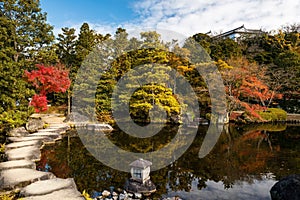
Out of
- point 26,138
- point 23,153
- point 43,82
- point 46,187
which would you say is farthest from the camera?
point 43,82

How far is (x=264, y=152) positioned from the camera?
888 cm

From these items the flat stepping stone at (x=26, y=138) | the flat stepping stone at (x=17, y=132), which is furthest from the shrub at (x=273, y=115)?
the flat stepping stone at (x=17, y=132)

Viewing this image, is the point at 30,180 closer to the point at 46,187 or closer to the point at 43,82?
the point at 46,187

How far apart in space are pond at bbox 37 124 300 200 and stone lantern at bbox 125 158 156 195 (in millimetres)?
205

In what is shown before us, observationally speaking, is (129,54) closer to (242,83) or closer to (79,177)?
(242,83)

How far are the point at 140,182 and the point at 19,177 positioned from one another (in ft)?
8.68

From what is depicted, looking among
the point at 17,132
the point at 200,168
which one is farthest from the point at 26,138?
the point at 200,168

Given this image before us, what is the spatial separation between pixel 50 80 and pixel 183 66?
29.4 ft

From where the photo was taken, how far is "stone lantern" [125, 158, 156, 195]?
17.1 ft

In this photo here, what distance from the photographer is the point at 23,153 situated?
716 cm

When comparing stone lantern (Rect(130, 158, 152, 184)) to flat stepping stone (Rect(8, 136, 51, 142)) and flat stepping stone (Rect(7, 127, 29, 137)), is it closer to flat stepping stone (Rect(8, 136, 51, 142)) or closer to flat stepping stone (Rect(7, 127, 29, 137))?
flat stepping stone (Rect(8, 136, 51, 142))

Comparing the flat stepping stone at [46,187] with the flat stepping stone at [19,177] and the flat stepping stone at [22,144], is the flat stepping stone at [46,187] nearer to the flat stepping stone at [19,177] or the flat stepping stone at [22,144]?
the flat stepping stone at [19,177]

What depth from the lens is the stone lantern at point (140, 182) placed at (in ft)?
17.1

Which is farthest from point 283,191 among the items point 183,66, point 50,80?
point 183,66
